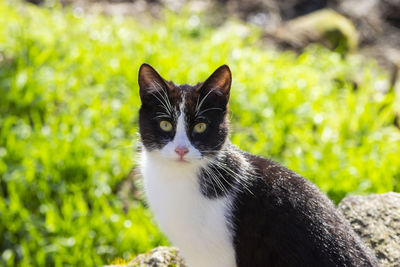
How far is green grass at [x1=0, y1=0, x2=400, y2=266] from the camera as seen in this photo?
429cm

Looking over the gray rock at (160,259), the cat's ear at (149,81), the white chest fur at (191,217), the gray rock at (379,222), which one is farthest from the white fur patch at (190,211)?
the gray rock at (379,222)

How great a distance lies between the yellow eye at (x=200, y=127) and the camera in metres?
2.52

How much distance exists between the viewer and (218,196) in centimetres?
251

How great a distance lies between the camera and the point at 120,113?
5164mm

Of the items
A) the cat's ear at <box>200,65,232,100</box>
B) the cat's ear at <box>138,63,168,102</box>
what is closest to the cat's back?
the cat's ear at <box>200,65,232,100</box>

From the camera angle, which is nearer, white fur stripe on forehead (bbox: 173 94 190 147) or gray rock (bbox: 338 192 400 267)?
white fur stripe on forehead (bbox: 173 94 190 147)

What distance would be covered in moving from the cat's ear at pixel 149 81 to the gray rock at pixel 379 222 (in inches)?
56.2

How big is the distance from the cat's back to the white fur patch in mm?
72

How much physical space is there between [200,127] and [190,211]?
410mm

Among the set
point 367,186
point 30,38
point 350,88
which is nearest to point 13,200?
point 30,38

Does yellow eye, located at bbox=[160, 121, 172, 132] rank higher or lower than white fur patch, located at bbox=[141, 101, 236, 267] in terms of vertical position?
higher

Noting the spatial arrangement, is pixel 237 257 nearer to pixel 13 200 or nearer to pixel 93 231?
pixel 93 231

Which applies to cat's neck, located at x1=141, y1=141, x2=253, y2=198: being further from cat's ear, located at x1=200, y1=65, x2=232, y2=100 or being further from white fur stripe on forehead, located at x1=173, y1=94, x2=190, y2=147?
cat's ear, located at x1=200, y1=65, x2=232, y2=100

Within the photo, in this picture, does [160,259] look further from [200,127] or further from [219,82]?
[219,82]
